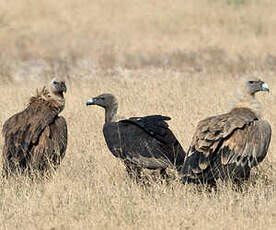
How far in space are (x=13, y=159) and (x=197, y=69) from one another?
10280 millimetres

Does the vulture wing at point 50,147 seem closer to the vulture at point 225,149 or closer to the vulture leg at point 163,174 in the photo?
the vulture leg at point 163,174

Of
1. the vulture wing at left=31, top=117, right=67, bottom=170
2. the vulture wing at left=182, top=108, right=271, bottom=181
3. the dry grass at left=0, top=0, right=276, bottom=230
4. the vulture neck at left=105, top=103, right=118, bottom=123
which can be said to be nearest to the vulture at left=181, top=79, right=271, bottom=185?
the vulture wing at left=182, top=108, right=271, bottom=181

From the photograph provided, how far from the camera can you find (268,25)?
2111cm

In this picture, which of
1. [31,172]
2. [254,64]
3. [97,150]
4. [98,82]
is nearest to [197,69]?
[254,64]

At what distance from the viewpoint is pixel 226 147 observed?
769 cm

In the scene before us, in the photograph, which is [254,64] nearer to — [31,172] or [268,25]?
[268,25]

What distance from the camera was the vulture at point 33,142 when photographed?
8.38 m

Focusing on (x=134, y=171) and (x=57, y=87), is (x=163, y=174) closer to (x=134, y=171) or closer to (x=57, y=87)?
(x=134, y=171)

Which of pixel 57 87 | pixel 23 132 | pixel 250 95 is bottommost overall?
pixel 23 132

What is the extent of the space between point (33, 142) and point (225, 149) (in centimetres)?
227

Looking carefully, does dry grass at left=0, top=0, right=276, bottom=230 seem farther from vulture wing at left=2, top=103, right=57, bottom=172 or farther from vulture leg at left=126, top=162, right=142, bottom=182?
vulture wing at left=2, top=103, right=57, bottom=172

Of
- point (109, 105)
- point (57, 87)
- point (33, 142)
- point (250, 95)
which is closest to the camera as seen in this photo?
point (33, 142)

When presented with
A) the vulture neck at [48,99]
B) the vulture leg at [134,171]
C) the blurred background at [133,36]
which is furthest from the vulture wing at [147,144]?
the blurred background at [133,36]

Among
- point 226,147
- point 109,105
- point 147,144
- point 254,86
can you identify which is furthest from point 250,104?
point 109,105
